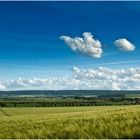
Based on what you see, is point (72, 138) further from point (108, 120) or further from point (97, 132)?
point (108, 120)

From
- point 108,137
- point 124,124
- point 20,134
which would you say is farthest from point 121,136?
point 20,134

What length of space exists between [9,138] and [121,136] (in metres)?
2.97

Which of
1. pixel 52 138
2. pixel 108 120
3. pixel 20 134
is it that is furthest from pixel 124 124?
pixel 20 134

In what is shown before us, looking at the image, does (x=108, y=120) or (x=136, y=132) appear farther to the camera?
(x=108, y=120)

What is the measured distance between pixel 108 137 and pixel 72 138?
870mm

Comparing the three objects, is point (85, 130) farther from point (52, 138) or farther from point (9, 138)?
point (9, 138)

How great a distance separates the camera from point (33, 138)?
8.37 metres

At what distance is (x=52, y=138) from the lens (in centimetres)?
831

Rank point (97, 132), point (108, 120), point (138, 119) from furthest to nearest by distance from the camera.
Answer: point (108, 120), point (138, 119), point (97, 132)

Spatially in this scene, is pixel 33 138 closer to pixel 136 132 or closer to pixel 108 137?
pixel 108 137

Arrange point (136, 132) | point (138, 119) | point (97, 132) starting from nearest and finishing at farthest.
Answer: point (136, 132)
point (97, 132)
point (138, 119)

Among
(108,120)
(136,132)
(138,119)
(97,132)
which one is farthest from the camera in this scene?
(108,120)

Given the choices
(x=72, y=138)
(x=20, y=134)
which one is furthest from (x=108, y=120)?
(x=20, y=134)

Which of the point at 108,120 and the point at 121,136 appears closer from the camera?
the point at 121,136
